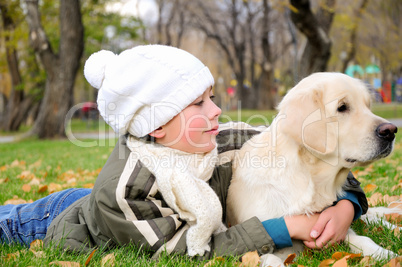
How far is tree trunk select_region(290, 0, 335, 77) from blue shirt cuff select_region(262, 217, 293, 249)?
27.1 ft

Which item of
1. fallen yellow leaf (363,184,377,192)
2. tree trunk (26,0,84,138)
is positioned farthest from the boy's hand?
tree trunk (26,0,84,138)

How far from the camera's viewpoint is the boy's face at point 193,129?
2.52 metres

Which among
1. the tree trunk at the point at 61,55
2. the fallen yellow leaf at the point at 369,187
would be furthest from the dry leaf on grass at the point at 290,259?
the tree trunk at the point at 61,55

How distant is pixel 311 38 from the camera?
10750mm

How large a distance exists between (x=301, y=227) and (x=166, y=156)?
0.96m

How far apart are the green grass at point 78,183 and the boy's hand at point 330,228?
6 centimetres

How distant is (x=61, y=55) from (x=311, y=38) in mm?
7520

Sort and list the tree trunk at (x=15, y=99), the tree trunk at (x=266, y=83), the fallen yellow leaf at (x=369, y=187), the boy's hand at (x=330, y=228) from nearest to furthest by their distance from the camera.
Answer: the boy's hand at (x=330, y=228), the fallen yellow leaf at (x=369, y=187), the tree trunk at (x=15, y=99), the tree trunk at (x=266, y=83)

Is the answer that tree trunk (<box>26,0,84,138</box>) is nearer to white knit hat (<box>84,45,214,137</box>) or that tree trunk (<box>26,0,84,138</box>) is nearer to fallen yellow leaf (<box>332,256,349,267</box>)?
white knit hat (<box>84,45,214,137</box>)

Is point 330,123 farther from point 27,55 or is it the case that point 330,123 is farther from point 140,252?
point 27,55

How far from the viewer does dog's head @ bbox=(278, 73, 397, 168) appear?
7.50ft

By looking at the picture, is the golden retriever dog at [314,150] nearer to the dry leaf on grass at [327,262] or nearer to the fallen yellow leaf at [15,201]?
the dry leaf on grass at [327,262]

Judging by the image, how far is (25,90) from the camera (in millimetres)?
21250

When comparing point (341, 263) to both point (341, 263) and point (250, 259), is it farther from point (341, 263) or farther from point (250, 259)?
point (250, 259)
